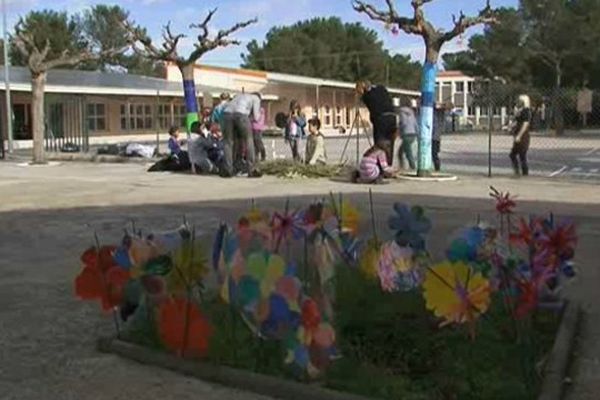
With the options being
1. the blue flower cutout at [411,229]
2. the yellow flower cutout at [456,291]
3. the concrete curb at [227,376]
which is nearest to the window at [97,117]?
the blue flower cutout at [411,229]

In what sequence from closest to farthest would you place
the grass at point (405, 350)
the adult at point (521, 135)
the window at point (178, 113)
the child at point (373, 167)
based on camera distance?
1. the grass at point (405, 350)
2. the child at point (373, 167)
3. the adult at point (521, 135)
4. the window at point (178, 113)

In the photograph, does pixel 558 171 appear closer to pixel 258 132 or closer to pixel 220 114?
pixel 258 132

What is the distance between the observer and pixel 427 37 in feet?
55.9

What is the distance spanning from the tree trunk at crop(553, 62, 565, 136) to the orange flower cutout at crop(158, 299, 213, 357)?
22939mm

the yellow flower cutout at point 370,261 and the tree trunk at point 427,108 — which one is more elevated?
the tree trunk at point 427,108

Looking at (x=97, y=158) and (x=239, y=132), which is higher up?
(x=239, y=132)

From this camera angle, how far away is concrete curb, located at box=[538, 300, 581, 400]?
4.56m

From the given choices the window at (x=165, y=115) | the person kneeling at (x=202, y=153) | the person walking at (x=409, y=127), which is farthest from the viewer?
the window at (x=165, y=115)

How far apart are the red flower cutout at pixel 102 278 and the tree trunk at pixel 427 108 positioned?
479 inches

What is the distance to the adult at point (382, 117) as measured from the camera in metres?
15.8

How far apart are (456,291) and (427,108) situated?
12.7 meters

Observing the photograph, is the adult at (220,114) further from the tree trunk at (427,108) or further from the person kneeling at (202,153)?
the tree trunk at (427,108)

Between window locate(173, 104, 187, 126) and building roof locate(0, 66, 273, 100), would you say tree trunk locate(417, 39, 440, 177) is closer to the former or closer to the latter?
building roof locate(0, 66, 273, 100)

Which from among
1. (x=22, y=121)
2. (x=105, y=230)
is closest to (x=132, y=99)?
(x=22, y=121)
